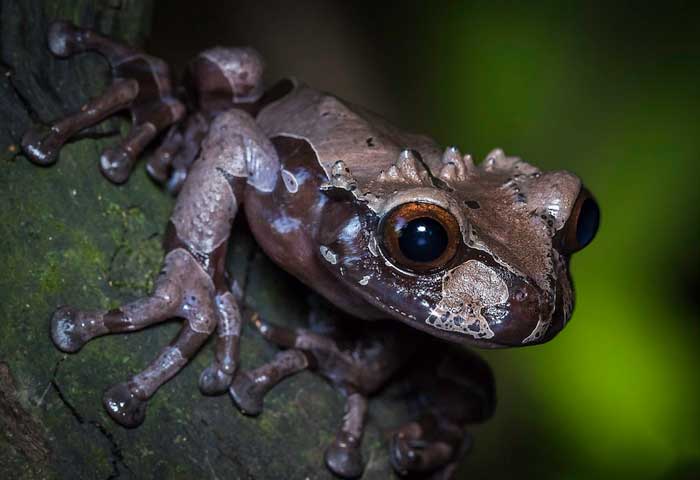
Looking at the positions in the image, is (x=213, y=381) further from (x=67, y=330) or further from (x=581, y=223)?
(x=581, y=223)

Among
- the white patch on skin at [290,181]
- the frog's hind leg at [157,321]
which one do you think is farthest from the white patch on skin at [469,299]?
the frog's hind leg at [157,321]

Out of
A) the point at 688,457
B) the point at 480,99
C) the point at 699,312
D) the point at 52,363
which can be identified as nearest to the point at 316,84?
the point at 480,99

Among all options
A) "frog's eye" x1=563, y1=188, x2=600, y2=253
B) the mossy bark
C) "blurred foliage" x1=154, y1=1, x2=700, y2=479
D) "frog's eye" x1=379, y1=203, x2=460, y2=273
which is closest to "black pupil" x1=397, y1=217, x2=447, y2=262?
"frog's eye" x1=379, y1=203, x2=460, y2=273

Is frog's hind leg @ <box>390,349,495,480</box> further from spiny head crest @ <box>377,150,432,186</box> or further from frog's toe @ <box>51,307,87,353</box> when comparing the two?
frog's toe @ <box>51,307,87,353</box>

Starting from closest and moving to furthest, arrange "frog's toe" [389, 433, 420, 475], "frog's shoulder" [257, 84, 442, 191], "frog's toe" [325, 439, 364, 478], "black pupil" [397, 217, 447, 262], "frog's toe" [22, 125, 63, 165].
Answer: "black pupil" [397, 217, 447, 262], "frog's toe" [22, 125, 63, 165], "frog's shoulder" [257, 84, 442, 191], "frog's toe" [325, 439, 364, 478], "frog's toe" [389, 433, 420, 475]

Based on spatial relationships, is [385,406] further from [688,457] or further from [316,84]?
[316,84]

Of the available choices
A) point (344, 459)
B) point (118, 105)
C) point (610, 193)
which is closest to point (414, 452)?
point (344, 459)
